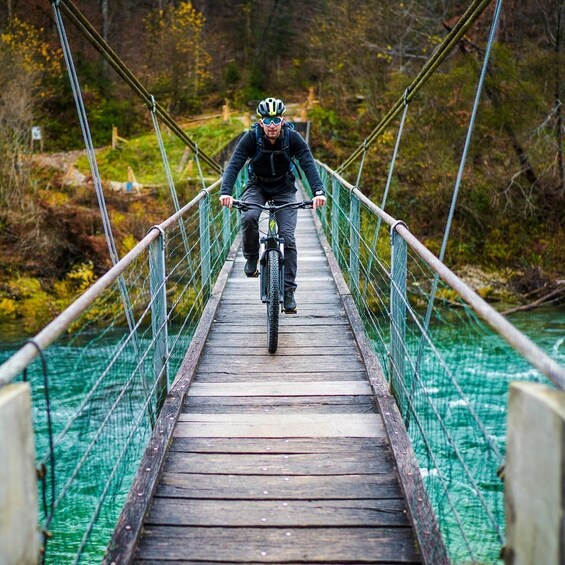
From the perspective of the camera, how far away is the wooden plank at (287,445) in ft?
8.87

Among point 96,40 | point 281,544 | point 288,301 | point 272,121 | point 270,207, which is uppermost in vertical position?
point 96,40

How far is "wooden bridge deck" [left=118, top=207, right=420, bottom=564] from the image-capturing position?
2092 millimetres

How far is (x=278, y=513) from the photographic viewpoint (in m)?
2.27

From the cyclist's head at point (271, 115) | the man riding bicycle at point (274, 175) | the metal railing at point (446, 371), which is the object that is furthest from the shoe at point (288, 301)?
the cyclist's head at point (271, 115)

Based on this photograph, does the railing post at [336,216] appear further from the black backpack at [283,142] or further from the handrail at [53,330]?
the handrail at [53,330]

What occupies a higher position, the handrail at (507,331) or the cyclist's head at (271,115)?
the cyclist's head at (271,115)

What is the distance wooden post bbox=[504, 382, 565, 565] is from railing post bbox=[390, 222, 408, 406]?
1.64 meters

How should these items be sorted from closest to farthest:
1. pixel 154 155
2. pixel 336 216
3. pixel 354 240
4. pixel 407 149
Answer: pixel 354 240
pixel 336 216
pixel 407 149
pixel 154 155

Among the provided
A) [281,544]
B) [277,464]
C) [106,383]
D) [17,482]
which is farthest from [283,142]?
[106,383]

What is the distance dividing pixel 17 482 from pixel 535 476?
979 millimetres

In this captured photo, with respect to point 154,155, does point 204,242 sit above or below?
below

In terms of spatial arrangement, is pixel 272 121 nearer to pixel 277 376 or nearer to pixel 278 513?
pixel 277 376

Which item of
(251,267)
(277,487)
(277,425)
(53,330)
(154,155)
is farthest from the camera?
(154,155)

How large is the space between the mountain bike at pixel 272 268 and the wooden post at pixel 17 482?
8.33 feet
